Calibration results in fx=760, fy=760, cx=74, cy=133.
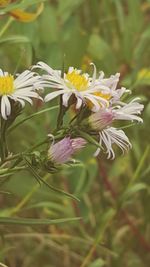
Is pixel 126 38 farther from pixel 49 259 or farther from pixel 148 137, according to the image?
pixel 49 259

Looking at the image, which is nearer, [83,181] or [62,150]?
[62,150]

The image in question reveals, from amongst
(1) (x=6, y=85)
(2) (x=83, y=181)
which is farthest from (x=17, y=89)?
(2) (x=83, y=181)

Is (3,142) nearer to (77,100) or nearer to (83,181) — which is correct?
(77,100)

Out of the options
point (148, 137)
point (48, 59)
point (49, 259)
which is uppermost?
point (48, 59)

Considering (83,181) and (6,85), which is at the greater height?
(6,85)

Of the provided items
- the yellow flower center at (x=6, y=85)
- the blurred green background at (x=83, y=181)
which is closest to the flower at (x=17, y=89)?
the yellow flower center at (x=6, y=85)

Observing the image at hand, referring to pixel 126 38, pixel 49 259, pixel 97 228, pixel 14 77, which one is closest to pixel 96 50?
pixel 126 38
